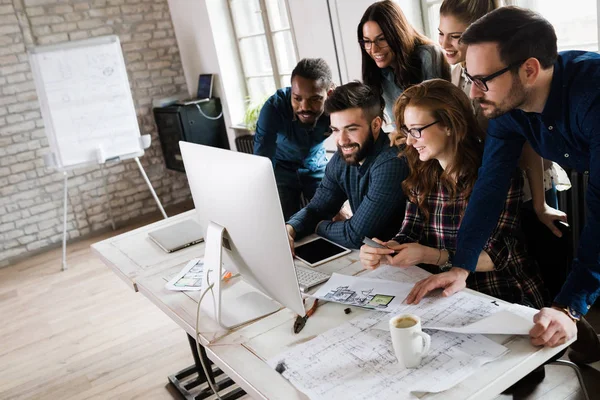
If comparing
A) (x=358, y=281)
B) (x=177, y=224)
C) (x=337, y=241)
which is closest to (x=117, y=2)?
(x=177, y=224)

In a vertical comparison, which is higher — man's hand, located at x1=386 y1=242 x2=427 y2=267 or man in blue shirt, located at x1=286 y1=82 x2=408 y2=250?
man in blue shirt, located at x1=286 y1=82 x2=408 y2=250

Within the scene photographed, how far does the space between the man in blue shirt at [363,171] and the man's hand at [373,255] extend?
0.93 ft

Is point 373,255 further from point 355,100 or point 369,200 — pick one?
point 355,100

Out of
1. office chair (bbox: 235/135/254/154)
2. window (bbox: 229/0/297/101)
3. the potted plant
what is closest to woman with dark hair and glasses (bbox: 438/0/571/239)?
window (bbox: 229/0/297/101)

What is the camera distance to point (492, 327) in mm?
1363

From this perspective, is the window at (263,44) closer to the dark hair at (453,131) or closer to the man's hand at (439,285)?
the dark hair at (453,131)

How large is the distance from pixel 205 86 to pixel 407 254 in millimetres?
4421

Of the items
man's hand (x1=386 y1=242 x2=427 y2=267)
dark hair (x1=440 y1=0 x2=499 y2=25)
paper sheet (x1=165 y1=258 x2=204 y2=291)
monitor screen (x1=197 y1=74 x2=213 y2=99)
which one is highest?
dark hair (x1=440 y1=0 x2=499 y2=25)

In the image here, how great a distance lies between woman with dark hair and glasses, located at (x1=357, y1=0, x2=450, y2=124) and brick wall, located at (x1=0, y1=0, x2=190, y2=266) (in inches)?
150

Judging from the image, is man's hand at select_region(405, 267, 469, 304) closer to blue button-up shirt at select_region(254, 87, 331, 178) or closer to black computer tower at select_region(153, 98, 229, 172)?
blue button-up shirt at select_region(254, 87, 331, 178)

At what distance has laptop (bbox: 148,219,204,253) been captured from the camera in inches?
95.1

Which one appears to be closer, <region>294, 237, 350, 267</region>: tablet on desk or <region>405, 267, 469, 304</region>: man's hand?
<region>405, 267, 469, 304</region>: man's hand

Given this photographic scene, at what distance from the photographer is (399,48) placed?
8.71ft

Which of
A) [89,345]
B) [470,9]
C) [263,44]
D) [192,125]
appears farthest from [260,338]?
[192,125]
